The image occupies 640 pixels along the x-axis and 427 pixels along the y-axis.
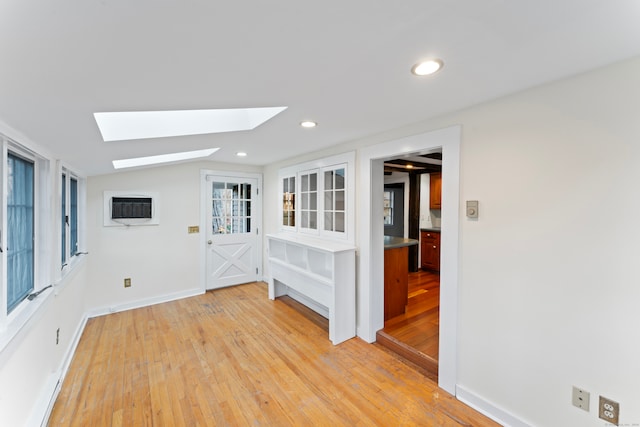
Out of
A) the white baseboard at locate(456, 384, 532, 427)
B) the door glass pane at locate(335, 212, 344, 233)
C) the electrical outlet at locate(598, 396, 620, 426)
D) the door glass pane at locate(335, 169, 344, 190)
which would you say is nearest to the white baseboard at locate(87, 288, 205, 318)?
the door glass pane at locate(335, 212, 344, 233)

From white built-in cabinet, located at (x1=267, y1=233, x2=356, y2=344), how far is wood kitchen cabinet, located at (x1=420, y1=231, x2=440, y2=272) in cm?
292

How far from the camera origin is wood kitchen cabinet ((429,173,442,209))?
5.54m

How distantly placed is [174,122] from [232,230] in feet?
9.08

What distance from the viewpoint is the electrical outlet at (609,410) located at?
142 cm

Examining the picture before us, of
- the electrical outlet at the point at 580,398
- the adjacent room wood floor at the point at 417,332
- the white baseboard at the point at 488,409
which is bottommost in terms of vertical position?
the white baseboard at the point at 488,409

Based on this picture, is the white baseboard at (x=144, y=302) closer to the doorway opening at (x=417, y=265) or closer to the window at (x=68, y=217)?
the window at (x=68, y=217)

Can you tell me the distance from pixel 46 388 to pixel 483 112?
3.72 metres

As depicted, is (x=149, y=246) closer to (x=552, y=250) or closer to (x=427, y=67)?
(x=427, y=67)

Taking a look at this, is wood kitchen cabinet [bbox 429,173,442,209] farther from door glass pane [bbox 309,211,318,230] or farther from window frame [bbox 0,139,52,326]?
window frame [bbox 0,139,52,326]

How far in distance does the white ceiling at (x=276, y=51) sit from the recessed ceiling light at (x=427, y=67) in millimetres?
46

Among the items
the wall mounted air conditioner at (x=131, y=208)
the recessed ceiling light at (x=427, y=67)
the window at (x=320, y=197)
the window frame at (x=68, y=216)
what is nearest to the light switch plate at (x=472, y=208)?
the recessed ceiling light at (x=427, y=67)

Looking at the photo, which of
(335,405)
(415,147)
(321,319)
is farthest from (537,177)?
(321,319)

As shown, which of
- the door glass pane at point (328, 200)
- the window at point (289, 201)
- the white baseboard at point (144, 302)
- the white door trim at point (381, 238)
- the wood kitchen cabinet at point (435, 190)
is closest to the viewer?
the white door trim at point (381, 238)

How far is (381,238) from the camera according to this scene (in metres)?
2.97
